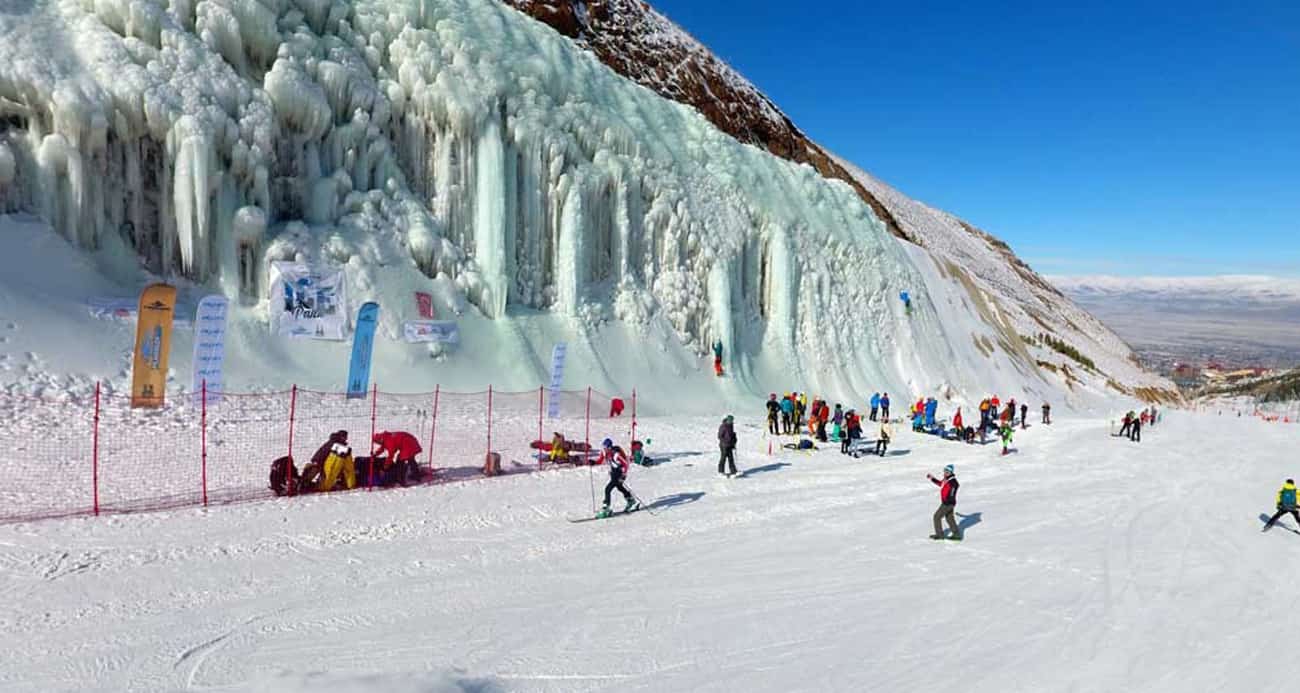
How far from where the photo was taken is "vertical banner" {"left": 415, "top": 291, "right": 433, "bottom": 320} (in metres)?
21.8

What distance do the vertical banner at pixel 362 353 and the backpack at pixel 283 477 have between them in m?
6.33

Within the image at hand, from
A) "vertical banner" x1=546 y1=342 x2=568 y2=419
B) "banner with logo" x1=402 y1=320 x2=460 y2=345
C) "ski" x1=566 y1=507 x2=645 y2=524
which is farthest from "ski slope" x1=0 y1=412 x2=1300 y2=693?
"banner with logo" x1=402 y1=320 x2=460 y2=345

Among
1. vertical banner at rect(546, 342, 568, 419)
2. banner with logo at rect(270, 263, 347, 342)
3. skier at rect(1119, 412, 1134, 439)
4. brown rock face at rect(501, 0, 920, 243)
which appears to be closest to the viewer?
vertical banner at rect(546, 342, 568, 419)

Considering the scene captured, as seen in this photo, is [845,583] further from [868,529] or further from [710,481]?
[710,481]

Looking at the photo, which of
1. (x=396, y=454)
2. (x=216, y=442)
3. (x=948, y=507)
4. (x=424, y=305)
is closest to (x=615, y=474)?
(x=396, y=454)

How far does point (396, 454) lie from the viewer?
44.1 feet

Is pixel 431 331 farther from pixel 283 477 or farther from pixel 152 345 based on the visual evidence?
pixel 283 477

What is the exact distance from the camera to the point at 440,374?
21219 millimetres

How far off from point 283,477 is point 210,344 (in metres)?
3.83

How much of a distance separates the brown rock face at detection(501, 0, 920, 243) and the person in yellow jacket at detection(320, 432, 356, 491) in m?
41.1

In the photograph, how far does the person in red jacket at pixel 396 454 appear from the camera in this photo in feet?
43.7

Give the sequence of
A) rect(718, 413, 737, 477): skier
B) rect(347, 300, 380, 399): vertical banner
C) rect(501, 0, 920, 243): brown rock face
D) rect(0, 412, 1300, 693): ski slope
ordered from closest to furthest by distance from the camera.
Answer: rect(0, 412, 1300, 693): ski slope < rect(718, 413, 737, 477): skier < rect(347, 300, 380, 399): vertical banner < rect(501, 0, 920, 243): brown rock face

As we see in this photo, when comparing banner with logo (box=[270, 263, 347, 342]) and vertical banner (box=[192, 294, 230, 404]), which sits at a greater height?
banner with logo (box=[270, 263, 347, 342])

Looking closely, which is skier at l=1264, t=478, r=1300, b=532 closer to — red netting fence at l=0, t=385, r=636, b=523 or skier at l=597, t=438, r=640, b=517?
skier at l=597, t=438, r=640, b=517
